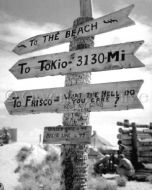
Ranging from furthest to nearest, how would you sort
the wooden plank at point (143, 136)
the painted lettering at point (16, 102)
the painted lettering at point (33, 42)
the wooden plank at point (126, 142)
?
the wooden plank at point (143, 136)
the wooden plank at point (126, 142)
the painted lettering at point (33, 42)
the painted lettering at point (16, 102)

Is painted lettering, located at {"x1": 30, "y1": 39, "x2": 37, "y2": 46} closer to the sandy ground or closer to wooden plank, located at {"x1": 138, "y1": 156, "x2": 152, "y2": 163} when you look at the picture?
the sandy ground

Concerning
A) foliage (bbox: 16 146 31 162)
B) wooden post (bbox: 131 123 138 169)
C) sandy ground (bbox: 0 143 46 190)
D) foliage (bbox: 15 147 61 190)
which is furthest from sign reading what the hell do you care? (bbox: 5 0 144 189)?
foliage (bbox: 16 146 31 162)

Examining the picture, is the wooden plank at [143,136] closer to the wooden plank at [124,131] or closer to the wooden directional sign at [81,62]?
the wooden plank at [124,131]

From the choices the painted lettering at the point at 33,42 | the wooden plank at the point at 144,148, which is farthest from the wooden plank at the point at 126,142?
the painted lettering at the point at 33,42

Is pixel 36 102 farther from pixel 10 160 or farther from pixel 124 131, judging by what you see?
pixel 10 160

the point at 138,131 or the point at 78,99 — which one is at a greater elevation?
the point at 78,99

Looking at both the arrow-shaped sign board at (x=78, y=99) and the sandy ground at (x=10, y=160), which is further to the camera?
the sandy ground at (x=10, y=160)

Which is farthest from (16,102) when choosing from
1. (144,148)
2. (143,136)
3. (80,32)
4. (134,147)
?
(143,136)
